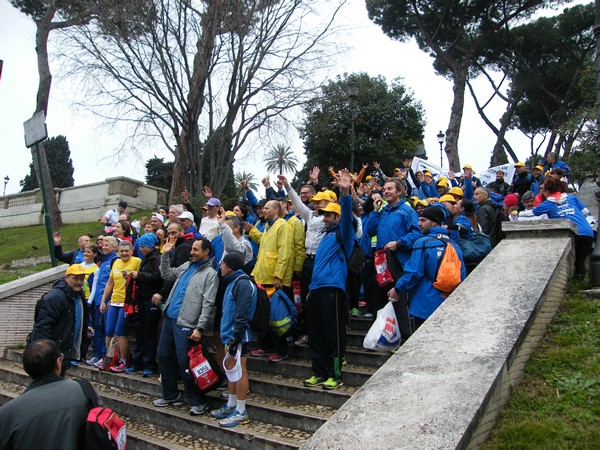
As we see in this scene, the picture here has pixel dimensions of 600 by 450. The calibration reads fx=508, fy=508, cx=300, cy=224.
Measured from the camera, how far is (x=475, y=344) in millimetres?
3457

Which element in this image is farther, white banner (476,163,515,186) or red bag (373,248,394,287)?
white banner (476,163,515,186)

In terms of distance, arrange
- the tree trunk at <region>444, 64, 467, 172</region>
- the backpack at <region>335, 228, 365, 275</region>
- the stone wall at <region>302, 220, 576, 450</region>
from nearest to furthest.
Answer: the stone wall at <region>302, 220, 576, 450</region> → the backpack at <region>335, 228, 365, 275</region> → the tree trunk at <region>444, 64, 467, 172</region>

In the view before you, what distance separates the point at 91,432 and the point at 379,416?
1.60 m

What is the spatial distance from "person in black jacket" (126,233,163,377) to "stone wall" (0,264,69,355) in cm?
371

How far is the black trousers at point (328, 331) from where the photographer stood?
199 inches

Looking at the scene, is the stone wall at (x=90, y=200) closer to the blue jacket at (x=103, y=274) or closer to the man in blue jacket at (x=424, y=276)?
the blue jacket at (x=103, y=274)

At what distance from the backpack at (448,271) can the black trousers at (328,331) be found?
1.03 metres

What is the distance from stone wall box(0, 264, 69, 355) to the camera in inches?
355

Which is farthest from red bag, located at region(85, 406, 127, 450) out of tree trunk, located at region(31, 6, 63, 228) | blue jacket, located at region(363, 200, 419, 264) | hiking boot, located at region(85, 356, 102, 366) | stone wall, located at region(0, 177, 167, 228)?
stone wall, located at region(0, 177, 167, 228)

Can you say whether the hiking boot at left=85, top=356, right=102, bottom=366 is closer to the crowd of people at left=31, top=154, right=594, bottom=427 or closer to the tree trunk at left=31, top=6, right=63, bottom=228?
the crowd of people at left=31, top=154, right=594, bottom=427

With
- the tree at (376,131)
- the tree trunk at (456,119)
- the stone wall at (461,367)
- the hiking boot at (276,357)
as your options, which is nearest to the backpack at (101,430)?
the stone wall at (461,367)

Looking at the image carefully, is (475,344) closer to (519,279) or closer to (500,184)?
(519,279)

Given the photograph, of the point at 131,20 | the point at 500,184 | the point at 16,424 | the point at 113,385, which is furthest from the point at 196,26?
the point at 16,424

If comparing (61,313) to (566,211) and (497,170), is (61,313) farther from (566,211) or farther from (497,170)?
(497,170)
